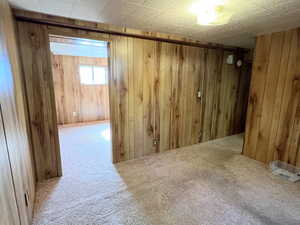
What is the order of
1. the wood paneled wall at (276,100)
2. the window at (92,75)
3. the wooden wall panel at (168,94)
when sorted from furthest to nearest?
1. the window at (92,75)
2. the wooden wall panel at (168,94)
3. the wood paneled wall at (276,100)

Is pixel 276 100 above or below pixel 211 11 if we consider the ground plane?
below

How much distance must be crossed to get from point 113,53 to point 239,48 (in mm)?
2944

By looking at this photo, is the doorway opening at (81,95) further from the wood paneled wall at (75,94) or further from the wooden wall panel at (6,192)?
the wooden wall panel at (6,192)

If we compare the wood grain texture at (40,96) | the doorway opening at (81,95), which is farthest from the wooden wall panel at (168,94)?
the doorway opening at (81,95)

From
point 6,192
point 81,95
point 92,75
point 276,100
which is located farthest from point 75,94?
point 276,100

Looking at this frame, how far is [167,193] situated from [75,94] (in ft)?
14.8

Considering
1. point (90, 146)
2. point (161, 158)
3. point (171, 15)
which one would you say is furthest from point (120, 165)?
point (171, 15)

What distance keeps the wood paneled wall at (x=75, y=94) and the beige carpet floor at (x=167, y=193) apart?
2525 millimetres

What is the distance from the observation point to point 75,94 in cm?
520

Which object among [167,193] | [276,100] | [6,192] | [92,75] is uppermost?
[92,75]

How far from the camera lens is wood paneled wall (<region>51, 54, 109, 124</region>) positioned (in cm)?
491

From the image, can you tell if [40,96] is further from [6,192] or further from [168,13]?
[168,13]

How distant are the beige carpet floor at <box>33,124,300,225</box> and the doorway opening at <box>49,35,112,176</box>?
112 cm

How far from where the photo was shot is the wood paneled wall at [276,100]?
2355 millimetres
